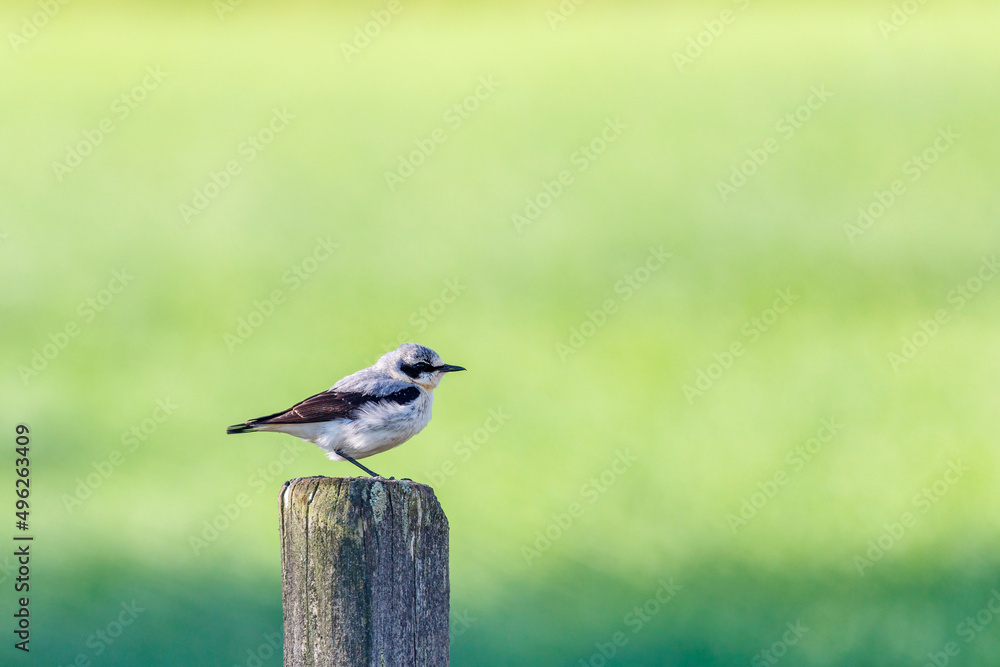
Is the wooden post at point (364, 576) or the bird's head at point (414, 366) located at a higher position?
the bird's head at point (414, 366)

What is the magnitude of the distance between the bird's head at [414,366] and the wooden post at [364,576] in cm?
211

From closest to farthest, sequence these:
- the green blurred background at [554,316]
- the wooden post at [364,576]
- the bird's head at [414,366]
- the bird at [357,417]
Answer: the wooden post at [364,576]
the bird at [357,417]
the bird's head at [414,366]
the green blurred background at [554,316]

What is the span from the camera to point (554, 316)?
11.8 metres

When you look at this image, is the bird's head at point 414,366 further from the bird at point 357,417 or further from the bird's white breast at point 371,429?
the bird's white breast at point 371,429

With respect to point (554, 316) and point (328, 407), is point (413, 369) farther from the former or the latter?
point (554, 316)

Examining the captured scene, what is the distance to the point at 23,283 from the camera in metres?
12.4

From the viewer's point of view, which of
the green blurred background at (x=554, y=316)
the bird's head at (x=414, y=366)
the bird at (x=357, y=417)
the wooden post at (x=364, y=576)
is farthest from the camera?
the green blurred background at (x=554, y=316)

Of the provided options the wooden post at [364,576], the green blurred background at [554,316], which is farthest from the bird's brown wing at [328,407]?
the green blurred background at [554,316]

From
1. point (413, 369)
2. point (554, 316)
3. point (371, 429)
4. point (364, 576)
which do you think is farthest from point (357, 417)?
point (554, 316)

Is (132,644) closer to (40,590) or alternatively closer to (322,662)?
(40,590)

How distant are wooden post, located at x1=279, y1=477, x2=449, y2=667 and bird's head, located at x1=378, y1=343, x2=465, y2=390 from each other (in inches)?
82.9

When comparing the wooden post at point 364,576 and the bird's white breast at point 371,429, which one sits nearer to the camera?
the wooden post at point 364,576

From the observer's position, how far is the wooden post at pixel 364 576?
3.11 m

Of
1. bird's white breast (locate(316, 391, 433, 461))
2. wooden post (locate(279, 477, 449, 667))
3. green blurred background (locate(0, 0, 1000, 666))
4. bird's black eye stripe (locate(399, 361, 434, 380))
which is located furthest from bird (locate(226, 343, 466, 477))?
green blurred background (locate(0, 0, 1000, 666))
